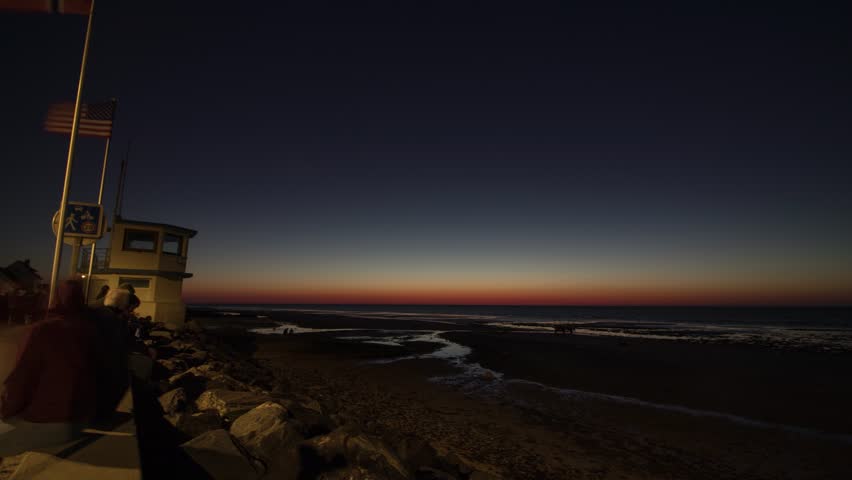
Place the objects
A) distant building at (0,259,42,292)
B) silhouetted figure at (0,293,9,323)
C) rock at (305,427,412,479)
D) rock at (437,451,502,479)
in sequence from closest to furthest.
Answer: rock at (305,427,412,479) < rock at (437,451,502,479) < silhouetted figure at (0,293,9,323) < distant building at (0,259,42,292)

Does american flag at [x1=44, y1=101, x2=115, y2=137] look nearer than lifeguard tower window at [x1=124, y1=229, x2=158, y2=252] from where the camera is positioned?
Yes

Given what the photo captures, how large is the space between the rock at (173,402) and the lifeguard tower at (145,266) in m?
19.8

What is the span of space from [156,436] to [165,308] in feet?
72.9

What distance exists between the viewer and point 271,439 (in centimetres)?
582

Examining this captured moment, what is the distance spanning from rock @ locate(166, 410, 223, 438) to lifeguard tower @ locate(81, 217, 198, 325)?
20674 millimetres

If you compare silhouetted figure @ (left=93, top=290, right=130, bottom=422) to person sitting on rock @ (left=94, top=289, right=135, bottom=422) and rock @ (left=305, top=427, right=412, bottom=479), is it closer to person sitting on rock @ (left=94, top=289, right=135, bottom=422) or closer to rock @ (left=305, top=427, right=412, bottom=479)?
person sitting on rock @ (left=94, top=289, right=135, bottom=422)

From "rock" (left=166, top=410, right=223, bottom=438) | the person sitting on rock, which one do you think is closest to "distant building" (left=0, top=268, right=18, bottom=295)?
"rock" (left=166, top=410, right=223, bottom=438)

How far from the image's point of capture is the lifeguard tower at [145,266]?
22.7 meters

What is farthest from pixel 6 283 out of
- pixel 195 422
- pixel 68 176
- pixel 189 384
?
pixel 195 422

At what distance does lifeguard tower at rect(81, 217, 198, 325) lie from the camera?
74.4ft

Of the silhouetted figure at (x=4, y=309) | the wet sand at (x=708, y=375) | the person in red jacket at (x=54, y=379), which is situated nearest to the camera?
the person in red jacket at (x=54, y=379)

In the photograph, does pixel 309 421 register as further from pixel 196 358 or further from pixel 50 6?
pixel 50 6

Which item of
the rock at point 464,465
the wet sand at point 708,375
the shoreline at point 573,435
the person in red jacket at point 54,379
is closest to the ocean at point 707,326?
the wet sand at point 708,375

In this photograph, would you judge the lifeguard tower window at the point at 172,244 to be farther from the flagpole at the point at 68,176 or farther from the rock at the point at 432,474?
the rock at the point at 432,474
